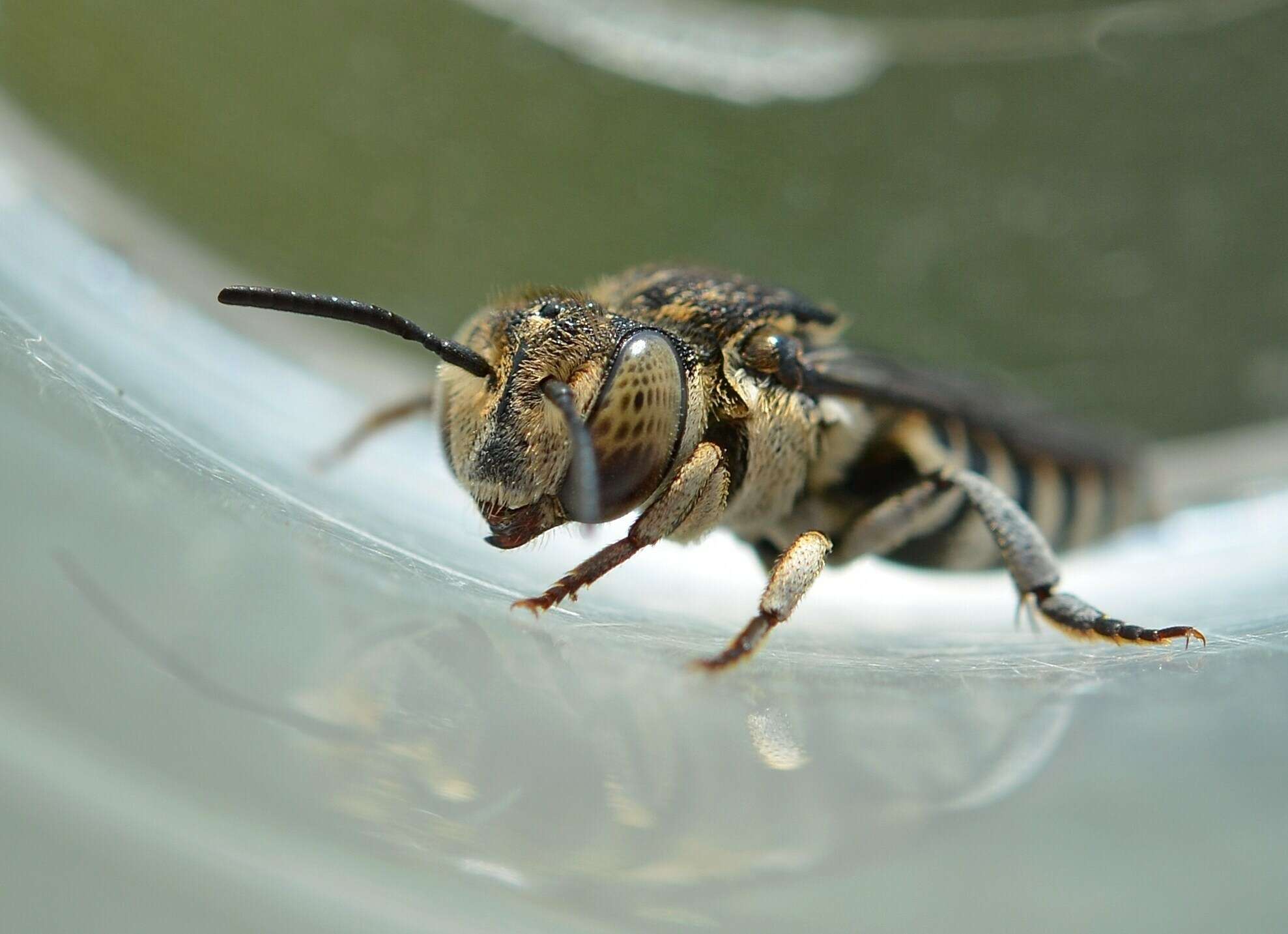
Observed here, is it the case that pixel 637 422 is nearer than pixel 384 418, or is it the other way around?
pixel 637 422

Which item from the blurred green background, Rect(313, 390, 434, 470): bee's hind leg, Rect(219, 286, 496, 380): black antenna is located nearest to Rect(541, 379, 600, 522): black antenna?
Rect(219, 286, 496, 380): black antenna

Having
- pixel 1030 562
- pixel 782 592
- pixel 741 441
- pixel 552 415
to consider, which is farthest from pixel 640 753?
Result: pixel 1030 562

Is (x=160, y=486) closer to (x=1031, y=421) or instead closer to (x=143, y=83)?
(x=1031, y=421)

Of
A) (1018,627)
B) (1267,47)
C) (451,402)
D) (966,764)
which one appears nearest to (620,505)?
(451,402)

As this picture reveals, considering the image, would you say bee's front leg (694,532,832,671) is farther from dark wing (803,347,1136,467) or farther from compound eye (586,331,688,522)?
dark wing (803,347,1136,467)

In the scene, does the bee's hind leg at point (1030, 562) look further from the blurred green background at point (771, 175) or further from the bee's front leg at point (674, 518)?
the blurred green background at point (771, 175)

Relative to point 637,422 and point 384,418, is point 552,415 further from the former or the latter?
point 384,418

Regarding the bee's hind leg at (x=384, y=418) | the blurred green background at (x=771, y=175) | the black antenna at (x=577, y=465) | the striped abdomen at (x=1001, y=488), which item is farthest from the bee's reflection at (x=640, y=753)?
the blurred green background at (x=771, y=175)
